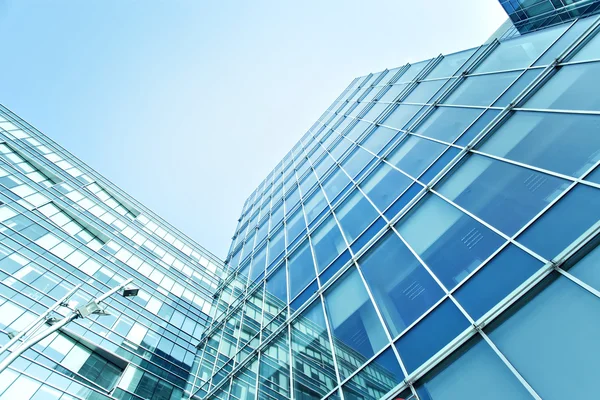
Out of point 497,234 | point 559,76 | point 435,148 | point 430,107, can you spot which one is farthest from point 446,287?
point 430,107

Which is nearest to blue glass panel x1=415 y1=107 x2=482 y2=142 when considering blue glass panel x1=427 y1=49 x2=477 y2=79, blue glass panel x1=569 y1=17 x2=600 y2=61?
blue glass panel x1=569 y1=17 x2=600 y2=61

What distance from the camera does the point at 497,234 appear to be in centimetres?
716

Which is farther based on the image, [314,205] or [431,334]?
[314,205]

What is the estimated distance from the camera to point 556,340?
16.9ft

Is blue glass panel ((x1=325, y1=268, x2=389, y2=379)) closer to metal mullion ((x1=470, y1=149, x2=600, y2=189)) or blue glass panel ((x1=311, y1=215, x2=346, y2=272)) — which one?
blue glass panel ((x1=311, y1=215, x2=346, y2=272))

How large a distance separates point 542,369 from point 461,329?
155 centimetres

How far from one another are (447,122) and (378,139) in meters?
4.72

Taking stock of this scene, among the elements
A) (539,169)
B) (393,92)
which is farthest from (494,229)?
(393,92)

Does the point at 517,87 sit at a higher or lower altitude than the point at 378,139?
lower

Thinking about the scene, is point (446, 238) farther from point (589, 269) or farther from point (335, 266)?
point (335, 266)

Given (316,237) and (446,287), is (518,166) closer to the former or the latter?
(446,287)

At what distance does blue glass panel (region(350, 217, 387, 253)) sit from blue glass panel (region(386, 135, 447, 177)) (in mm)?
2027

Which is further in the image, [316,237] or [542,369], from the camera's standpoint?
[316,237]

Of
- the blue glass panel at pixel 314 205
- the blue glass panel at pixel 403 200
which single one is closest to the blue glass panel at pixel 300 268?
the blue glass panel at pixel 314 205
